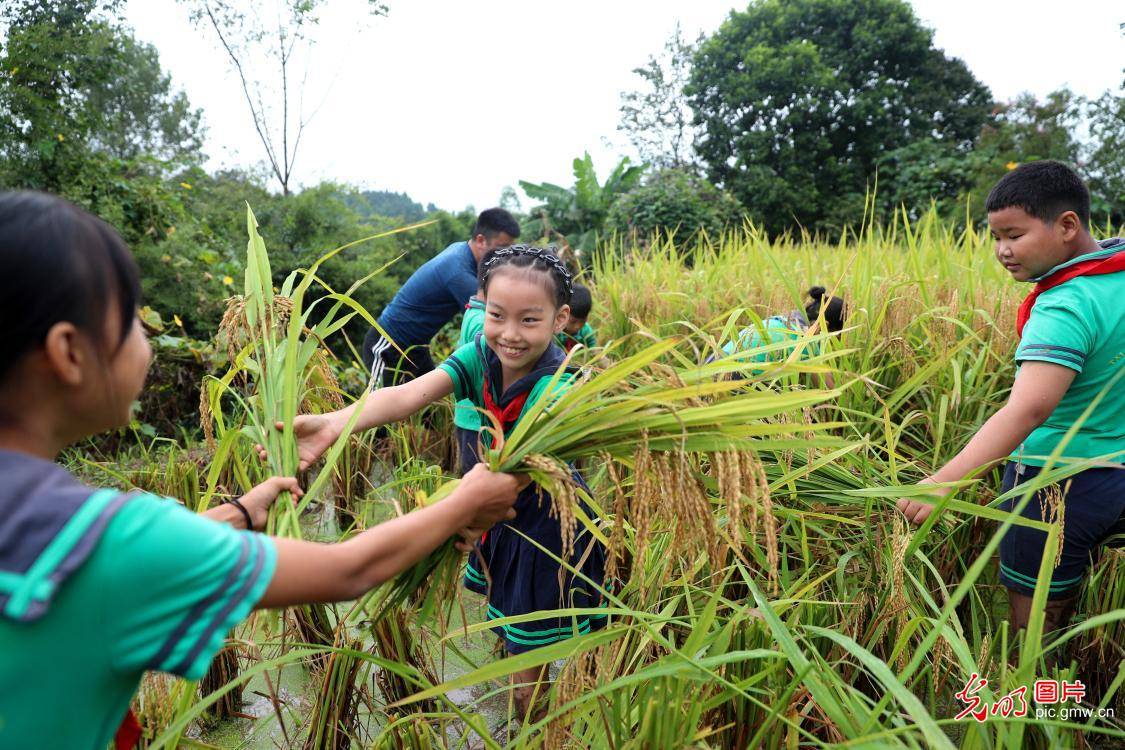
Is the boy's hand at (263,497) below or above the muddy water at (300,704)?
above

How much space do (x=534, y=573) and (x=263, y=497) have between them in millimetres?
964

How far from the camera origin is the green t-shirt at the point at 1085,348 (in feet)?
6.43

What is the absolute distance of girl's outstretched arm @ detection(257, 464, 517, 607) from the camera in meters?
0.96

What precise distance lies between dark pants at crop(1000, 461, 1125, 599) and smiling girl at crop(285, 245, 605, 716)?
1284mm

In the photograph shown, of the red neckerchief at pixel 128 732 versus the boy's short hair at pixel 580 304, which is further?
the boy's short hair at pixel 580 304

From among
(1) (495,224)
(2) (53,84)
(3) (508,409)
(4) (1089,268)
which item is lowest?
(3) (508,409)

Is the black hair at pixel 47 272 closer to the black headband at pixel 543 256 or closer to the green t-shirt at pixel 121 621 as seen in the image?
the green t-shirt at pixel 121 621

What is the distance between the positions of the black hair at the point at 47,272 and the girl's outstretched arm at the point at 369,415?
2.38 feet

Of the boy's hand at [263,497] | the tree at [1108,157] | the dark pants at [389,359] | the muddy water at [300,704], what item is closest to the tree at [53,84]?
the dark pants at [389,359]

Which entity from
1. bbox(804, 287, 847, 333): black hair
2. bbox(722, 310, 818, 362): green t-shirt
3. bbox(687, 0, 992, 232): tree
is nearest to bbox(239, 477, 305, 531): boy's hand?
bbox(722, 310, 818, 362): green t-shirt

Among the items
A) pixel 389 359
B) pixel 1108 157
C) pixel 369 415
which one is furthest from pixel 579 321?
pixel 1108 157

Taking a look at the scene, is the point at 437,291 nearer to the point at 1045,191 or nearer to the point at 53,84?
the point at 1045,191

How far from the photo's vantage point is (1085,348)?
6.44 ft

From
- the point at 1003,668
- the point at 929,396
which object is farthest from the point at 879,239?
the point at 1003,668
